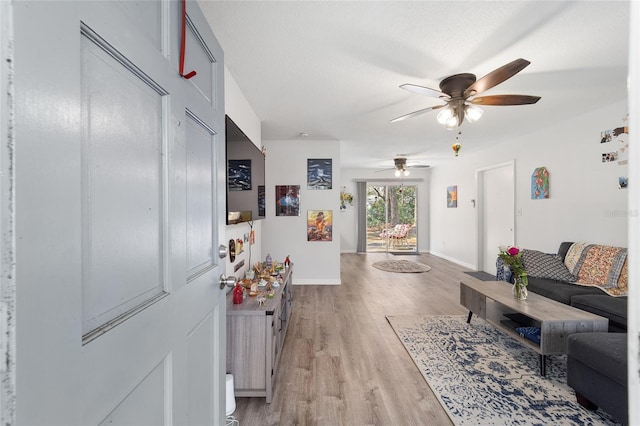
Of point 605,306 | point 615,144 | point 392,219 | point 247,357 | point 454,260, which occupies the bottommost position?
point 454,260

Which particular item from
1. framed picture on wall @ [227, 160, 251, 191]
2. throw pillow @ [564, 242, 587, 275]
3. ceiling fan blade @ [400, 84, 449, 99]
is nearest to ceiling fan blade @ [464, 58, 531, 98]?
ceiling fan blade @ [400, 84, 449, 99]

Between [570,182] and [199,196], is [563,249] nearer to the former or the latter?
[570,182]

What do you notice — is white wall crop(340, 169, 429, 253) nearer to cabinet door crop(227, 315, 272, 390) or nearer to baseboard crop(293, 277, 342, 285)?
baseboard crop(293, 277, 342, 285)

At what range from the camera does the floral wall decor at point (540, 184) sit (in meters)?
4.15

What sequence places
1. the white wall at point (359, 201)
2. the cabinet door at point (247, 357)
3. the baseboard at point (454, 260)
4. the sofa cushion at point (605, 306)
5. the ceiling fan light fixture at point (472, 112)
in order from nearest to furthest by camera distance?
1. the cabinet door at point (247, 357)
2. the sofa cushion at point (605, 306)
3. the ceiling fan light fixture at point (472, 112)
4. the baseboard at point (454, 260)
5. the white wall at point (359, 201)

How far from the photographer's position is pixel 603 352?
168 centimetres

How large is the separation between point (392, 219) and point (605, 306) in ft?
19.8

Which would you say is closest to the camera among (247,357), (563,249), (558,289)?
(247,357)

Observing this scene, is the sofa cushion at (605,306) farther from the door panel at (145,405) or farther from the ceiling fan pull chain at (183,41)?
the ceiling fan pull chain at (183,41)

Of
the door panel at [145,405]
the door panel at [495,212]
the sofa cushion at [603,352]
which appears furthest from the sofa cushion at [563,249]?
the door panel at [145,405]

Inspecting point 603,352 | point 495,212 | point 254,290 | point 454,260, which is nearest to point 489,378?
point 603,352

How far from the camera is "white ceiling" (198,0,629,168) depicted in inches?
66.9

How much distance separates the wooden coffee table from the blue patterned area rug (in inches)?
8.3

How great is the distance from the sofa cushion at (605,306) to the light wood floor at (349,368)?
1.14 metres
